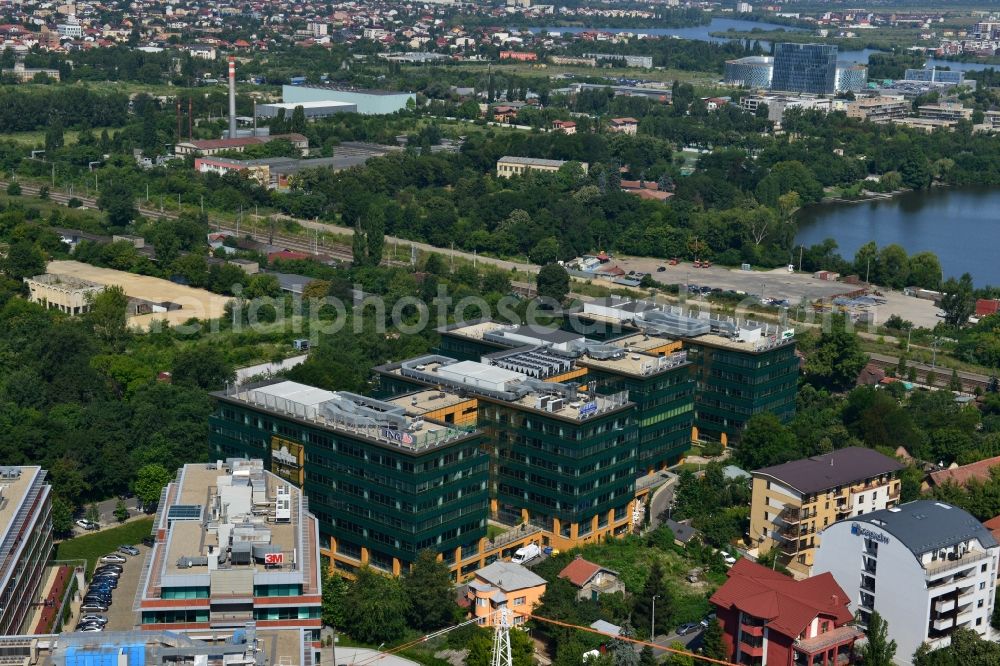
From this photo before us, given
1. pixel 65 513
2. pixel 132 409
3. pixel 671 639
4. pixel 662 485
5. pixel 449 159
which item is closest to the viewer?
pixel 671 639

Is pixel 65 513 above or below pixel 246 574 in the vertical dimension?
below

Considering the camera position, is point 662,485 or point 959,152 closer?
point 662,485

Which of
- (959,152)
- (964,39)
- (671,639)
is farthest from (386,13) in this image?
(671,639)

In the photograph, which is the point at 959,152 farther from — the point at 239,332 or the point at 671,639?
the point at 671,639

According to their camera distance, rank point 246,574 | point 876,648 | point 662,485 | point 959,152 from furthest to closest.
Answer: point 959,152 < point 662,485 < point 876,648 < point 246,574

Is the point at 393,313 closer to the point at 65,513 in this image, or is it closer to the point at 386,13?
the point at 65,513

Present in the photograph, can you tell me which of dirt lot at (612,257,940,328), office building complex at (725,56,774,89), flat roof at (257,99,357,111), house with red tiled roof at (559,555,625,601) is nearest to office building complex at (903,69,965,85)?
office building complex at (725,56,774,89)
